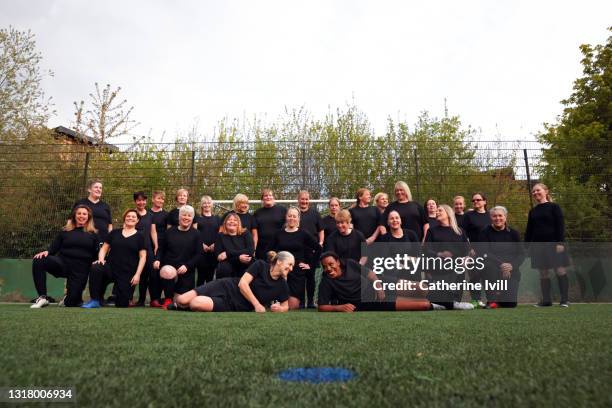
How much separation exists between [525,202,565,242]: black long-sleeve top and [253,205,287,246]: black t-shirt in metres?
4.00

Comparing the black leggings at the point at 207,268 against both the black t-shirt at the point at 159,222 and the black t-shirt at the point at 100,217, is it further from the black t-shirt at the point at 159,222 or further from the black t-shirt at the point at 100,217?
the black t-shirt at the point at 100,217

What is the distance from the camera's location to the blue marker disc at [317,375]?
1530 mm

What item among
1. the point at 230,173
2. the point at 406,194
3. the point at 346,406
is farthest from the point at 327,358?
the point at 230,173

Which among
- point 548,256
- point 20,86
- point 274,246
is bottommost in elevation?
point 548,256

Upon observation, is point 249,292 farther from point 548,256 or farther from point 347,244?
point 548,256

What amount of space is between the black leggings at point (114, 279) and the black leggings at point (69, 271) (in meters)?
0.12

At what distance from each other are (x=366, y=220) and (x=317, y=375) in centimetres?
495

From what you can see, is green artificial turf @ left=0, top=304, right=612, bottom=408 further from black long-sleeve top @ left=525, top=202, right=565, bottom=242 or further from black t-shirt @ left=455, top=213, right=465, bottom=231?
black t-shirt @ left=455, top=213, right=465, bottom=231

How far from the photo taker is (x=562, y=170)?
→ 8.91 m

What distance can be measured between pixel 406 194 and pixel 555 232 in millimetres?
2369

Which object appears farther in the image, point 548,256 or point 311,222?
point 311,222

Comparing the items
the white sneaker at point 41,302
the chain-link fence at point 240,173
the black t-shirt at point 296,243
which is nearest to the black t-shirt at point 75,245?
the white sneaker at point 41,302

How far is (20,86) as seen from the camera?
16.0 m

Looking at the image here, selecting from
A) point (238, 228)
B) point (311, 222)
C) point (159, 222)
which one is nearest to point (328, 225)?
point (311, 222)
